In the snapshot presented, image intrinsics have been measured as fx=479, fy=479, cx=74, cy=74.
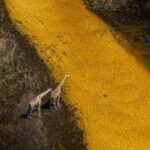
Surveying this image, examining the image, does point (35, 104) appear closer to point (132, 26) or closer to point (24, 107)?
point (24, 107)

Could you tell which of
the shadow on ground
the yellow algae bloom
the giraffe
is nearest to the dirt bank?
the giraffe

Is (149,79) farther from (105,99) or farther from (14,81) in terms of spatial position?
(14,81)

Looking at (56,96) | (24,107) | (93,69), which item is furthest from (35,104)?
(93,69)

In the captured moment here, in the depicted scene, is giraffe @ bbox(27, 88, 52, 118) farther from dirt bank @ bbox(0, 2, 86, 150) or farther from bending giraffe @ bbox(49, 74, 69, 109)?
bending giraffe @ bbox(49, 74, 69, 109)

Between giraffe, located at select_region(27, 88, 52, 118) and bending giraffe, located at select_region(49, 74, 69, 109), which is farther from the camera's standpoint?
bending giraffe, located at select_region(49, 74, 69, 109)

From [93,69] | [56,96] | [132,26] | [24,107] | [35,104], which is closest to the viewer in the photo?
[35,104]

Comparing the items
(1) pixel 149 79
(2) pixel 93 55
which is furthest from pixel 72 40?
(1) pixel 149 79

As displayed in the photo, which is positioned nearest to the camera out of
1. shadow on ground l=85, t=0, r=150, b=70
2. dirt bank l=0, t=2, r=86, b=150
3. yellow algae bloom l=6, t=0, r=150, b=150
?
dirt bank l=0, t=2, r=86, b=150
